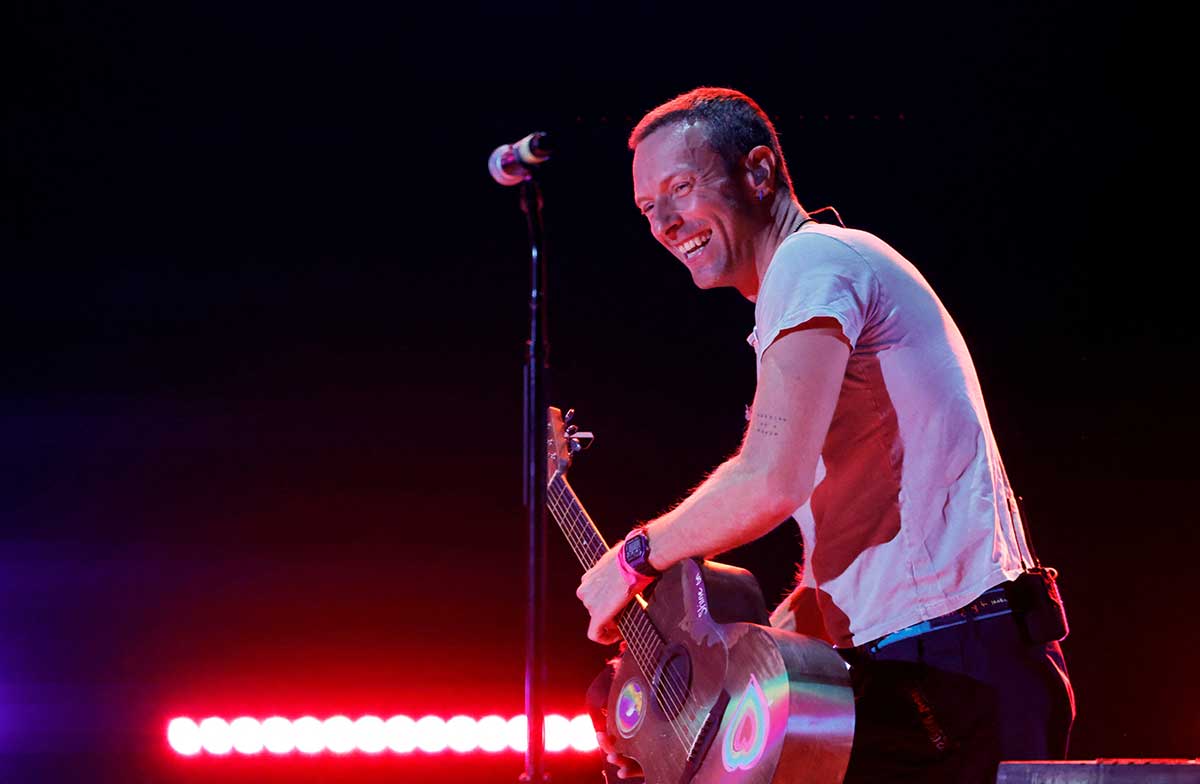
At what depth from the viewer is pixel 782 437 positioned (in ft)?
6.96

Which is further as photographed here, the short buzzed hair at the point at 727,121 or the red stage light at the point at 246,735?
the red stage light at the point at 246,735

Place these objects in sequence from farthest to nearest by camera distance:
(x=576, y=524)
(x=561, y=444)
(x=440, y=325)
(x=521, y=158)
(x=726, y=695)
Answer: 1. (x=440, y=325)
2. (x=561, y=444)
3. (x=576, y=524)
4. (x=521, y=158)
5. (x=726, y=695)

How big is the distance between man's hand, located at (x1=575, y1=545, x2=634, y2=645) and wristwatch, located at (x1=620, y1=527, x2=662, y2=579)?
0.06 metres

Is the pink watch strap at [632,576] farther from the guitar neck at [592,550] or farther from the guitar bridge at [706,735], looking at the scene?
the guitar bridge at [706,735]

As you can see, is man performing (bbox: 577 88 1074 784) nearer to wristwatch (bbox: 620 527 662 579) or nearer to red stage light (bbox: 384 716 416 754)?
wristwatch (bbox: 620 527 662 579)

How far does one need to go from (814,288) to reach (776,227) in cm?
55

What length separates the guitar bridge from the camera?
2.23 m

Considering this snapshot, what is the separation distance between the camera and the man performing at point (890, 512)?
2033 millimetres

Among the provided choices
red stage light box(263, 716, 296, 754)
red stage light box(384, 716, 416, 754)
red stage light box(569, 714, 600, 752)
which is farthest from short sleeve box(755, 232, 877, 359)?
red stage light box(263, 716, 296, 754)

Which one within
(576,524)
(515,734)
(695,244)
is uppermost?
(695,244)

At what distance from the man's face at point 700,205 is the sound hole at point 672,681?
896 mm

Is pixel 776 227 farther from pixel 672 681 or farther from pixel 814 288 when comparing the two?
pixel 672 681

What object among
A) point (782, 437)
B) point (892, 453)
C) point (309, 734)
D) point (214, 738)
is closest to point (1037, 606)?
point (892, 453)

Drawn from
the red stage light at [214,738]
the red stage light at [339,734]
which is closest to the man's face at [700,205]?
the red stage light at [339,734]
